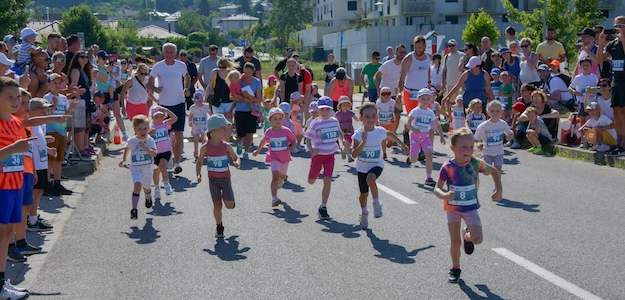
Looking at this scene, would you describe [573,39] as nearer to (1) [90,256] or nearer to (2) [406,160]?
(2) [406,160]

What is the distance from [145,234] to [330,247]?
2286 mm

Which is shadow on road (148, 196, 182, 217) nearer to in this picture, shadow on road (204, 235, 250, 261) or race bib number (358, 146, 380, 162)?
shadow on road (204, 235, 250, 261)

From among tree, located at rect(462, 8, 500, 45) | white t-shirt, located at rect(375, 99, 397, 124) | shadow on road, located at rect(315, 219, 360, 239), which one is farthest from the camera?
tree, located at rect(462, 8, 500, 45)

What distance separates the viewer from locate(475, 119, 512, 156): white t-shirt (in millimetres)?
11906

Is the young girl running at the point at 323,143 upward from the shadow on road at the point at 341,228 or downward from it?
upward

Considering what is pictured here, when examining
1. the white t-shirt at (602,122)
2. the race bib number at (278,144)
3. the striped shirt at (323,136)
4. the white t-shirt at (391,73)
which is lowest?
the white t-shirt at (602,122)

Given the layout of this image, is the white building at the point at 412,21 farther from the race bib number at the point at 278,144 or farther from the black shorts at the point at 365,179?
the black shorts at the point at 365,179

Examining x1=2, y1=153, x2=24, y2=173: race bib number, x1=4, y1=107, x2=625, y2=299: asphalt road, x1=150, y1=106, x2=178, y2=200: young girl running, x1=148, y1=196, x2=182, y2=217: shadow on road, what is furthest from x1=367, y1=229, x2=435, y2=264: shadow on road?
x1=150, y1=106, x2=178, y2=200: young girl running

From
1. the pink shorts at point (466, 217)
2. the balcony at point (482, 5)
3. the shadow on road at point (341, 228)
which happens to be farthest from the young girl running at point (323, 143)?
the balcony at point (482, 5)

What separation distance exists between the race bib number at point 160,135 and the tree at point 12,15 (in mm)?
31952

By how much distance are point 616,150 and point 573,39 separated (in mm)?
24397

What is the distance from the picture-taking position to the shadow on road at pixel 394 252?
8.31 meters

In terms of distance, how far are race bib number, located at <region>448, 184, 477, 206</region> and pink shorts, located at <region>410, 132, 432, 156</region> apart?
5341 mm

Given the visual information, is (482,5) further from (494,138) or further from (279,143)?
(279,143)
